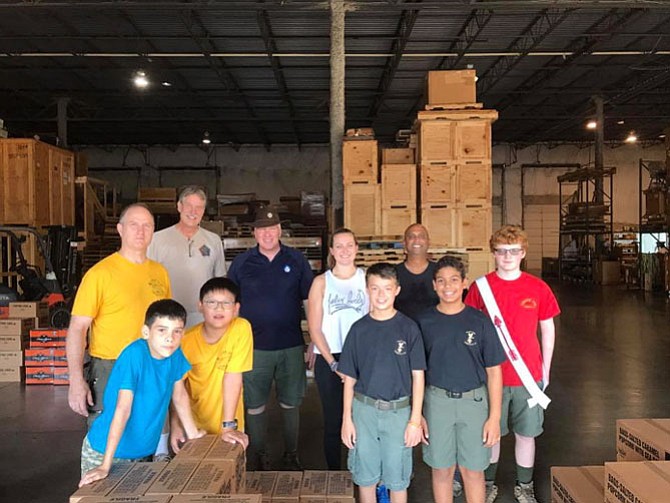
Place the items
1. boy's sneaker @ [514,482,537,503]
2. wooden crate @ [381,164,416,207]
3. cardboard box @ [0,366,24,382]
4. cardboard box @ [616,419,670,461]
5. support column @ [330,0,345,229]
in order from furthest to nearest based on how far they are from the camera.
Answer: support column @ [330,0,345,229], wooden crate @ [381,164,416,207], cardboard box @ [0,366,24,382], boy's sneaker @ [514,482,537,503], cardboard box @ [616,419,670,461]

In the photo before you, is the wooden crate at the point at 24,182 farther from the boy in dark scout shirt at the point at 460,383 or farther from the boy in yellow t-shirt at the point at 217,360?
the boy in dark scout shirt at the point at 460,383

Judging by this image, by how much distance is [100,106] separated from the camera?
743 inches

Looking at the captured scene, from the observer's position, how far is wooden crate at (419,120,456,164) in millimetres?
8250

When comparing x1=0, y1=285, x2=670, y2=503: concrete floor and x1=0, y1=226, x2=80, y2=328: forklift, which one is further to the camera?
x1=0, y1=226, x2=80, y2=328: forklift

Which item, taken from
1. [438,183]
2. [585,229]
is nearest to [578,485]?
[438,183]

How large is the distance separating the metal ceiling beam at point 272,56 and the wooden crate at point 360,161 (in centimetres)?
493

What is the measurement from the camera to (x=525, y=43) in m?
13.9

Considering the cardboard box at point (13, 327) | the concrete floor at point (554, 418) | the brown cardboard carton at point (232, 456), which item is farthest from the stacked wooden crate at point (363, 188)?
the brown cardboard carton at point (232, 456)

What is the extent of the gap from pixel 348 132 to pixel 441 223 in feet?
6.89

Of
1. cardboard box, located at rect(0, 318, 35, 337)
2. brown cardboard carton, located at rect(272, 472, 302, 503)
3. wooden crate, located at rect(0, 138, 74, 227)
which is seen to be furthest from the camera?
wooden crate, located at rect(0, 138, 74, 227)

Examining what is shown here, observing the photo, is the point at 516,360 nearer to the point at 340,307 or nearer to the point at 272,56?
the point at 340,307

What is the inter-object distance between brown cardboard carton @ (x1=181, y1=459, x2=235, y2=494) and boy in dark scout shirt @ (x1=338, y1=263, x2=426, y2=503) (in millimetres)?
891

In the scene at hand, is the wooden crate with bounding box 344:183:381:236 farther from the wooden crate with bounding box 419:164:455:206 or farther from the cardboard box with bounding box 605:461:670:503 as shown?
the cardboard box with bounding box 605:461:670:503

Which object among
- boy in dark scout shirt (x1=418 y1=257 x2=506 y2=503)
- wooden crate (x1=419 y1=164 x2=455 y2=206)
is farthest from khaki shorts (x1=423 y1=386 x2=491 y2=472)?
wooden crate (x1=419 y1=164 x2=455 y2=206)
